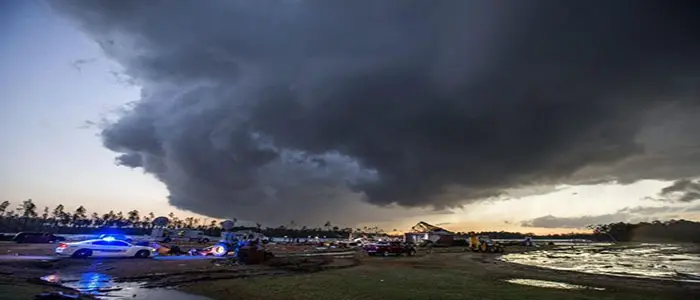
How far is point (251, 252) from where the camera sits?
3994cm

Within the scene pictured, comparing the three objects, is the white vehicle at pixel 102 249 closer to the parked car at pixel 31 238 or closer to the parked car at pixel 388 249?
the parked car at pixel 388 249

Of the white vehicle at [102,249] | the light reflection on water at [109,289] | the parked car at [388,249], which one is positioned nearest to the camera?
the light reflection on water at [109,289]

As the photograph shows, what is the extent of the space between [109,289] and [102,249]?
2053 cm

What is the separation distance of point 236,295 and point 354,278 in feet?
31.7

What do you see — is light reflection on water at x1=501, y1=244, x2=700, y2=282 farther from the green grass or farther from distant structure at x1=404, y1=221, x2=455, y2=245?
distant structure at x1=404, y1=221, x2=455, y2=245

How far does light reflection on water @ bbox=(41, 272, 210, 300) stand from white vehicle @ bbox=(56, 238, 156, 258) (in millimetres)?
12452

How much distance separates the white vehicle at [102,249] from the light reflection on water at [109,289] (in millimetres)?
12452

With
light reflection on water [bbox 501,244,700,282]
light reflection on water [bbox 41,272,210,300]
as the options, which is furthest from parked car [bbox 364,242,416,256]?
light reflection on water [bbox 41,272,210,300]

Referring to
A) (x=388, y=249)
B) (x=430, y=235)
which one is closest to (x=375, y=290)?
(x=388, y=249)

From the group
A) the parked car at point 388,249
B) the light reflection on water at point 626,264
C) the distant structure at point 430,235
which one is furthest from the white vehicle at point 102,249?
the distant structure at point 430,235

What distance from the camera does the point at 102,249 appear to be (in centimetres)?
3834

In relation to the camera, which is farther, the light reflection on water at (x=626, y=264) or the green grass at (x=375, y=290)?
the light reflection on water at (x=626, y=264)

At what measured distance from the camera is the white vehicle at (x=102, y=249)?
36.2 m

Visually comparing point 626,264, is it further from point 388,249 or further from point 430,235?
point 430,235
